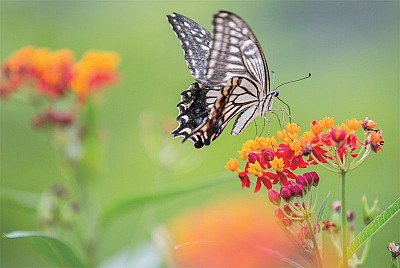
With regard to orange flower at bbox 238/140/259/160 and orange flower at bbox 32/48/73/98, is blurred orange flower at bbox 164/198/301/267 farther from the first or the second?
orange flower at bbox 32/48/73/98

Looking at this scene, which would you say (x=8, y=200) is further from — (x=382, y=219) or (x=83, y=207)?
(x=382, y=219)

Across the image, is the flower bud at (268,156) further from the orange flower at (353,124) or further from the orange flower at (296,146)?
the orange flower at (353,124)

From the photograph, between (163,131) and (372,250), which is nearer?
(163,131)

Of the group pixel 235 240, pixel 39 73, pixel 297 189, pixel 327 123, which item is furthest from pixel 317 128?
pixel 39 73

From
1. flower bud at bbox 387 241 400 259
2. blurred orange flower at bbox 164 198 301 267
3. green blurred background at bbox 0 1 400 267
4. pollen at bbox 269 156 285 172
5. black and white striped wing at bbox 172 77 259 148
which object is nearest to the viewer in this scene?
flower bud at bbox 387 241 400 259

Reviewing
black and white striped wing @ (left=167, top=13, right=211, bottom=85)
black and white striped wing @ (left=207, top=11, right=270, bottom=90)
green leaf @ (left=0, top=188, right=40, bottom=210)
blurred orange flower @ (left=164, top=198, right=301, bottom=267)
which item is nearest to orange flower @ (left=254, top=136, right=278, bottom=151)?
blurred orange flower @ (left=164, top=198, right=301, bottom=267)

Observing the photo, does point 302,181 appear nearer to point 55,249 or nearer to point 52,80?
point 55,249

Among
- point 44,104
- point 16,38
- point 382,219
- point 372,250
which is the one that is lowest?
point 372,250

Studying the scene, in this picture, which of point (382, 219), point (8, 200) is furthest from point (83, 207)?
point (382, 219)

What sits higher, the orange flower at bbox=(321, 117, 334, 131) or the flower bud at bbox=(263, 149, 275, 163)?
the orange flower at bbox=(321, 117, 334, 131)
